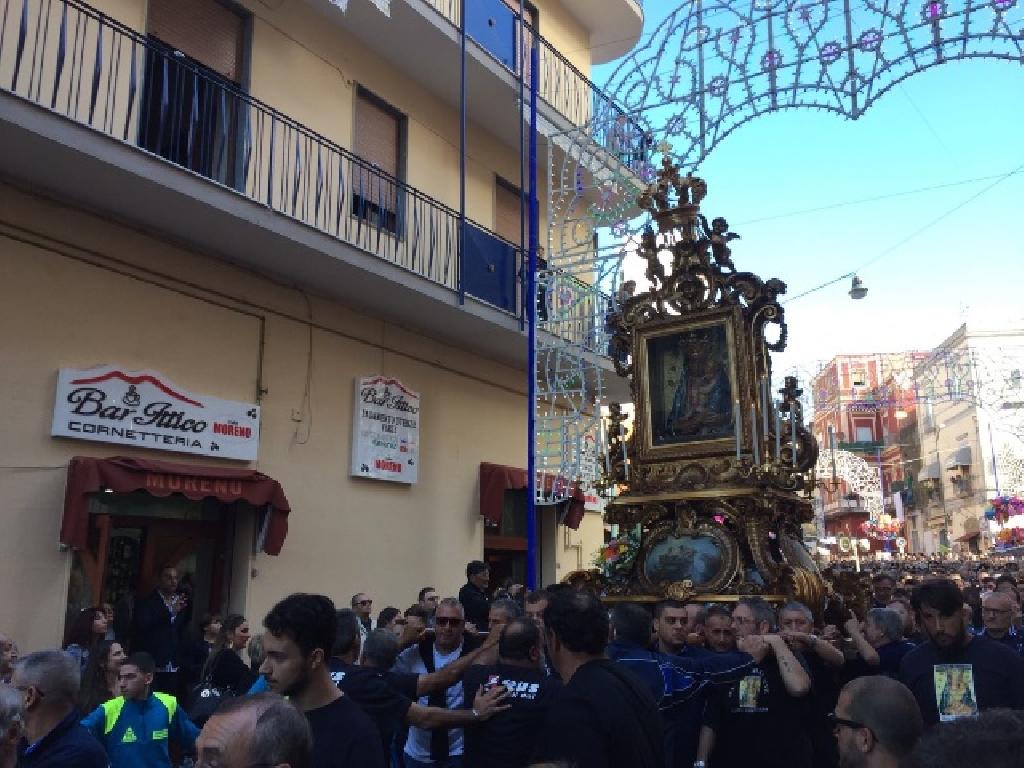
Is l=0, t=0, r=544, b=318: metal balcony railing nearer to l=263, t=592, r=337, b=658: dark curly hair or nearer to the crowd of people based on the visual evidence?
the crowd of people

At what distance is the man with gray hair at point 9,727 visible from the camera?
2.73 m

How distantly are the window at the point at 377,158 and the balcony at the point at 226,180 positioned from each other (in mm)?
41

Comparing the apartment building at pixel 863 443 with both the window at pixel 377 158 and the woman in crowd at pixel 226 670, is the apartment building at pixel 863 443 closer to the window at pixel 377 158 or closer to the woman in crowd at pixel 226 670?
the window at pixel 377 158

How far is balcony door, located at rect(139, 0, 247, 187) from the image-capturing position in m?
9.42

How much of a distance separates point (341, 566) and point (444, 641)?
5.72m

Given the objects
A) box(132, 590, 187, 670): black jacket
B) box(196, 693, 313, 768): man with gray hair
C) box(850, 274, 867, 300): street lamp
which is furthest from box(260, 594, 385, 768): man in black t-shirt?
box(850, 274, 867, 300): street lamp

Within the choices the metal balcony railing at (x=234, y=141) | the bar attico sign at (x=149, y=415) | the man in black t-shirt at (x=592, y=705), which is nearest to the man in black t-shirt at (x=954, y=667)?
the man in black t-shirt at (x=592, y=705)

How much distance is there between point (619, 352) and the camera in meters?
10.3

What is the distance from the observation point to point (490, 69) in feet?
42.1

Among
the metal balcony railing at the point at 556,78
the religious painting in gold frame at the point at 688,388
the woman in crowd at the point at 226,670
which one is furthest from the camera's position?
the metal balcony railing at the point at 556,78

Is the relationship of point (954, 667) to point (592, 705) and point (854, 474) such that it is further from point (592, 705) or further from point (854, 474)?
point (854, 474)

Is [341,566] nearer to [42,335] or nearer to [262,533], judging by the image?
[262,533]

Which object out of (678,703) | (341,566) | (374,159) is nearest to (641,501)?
(341,566)

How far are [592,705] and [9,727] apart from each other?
6.44 ft
